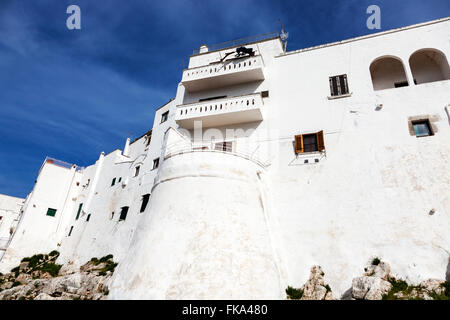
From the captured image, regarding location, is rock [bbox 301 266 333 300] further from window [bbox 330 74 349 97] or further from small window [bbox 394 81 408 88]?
small window [bbox 394 81 408 88]

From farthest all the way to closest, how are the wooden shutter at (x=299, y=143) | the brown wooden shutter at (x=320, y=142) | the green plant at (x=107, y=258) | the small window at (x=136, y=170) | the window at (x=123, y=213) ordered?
the small window at (x=136, y=170), the window at (x=123, y=213), the green plant at (x=107, y=258), the wooden shutter at (x=299, y=143), the brown wooden shutter at (x=320, y=142)

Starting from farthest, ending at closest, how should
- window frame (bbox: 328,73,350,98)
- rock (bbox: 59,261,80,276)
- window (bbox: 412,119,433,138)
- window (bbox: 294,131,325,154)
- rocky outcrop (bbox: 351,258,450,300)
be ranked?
1. rock (bbox: 59,261,80,276)
2. window frame (bbox: 328,73,350,98)
3. window (bbox: 294,131,325,154)
4. window (bbox: 412,119,433,138)
5. rocky outcrop (bbox: 351,258,450,300)

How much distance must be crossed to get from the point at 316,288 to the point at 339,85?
12.9 meters

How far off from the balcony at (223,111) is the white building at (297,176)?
4.3 inches

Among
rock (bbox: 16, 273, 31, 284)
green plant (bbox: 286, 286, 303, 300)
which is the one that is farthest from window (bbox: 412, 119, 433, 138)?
rock (bbox: 16, 273, 31, 284)

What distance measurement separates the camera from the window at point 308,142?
1656cm

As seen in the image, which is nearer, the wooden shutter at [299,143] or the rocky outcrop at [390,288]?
the rocky outcrop at [390,288]

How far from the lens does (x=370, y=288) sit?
1127cm

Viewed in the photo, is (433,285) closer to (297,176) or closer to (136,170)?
(297,176)

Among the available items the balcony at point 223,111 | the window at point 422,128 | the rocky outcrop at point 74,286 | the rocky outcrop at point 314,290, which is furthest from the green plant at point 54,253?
the window at point 422,128

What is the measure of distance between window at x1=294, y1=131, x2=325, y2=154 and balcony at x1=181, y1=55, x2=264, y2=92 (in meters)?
6.33

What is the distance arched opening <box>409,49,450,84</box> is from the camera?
669 inches

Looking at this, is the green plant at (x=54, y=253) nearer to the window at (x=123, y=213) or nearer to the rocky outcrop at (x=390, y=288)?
the window at (x=123, y=213)

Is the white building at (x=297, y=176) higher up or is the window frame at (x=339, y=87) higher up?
the window frame at (x=339, y=87)
